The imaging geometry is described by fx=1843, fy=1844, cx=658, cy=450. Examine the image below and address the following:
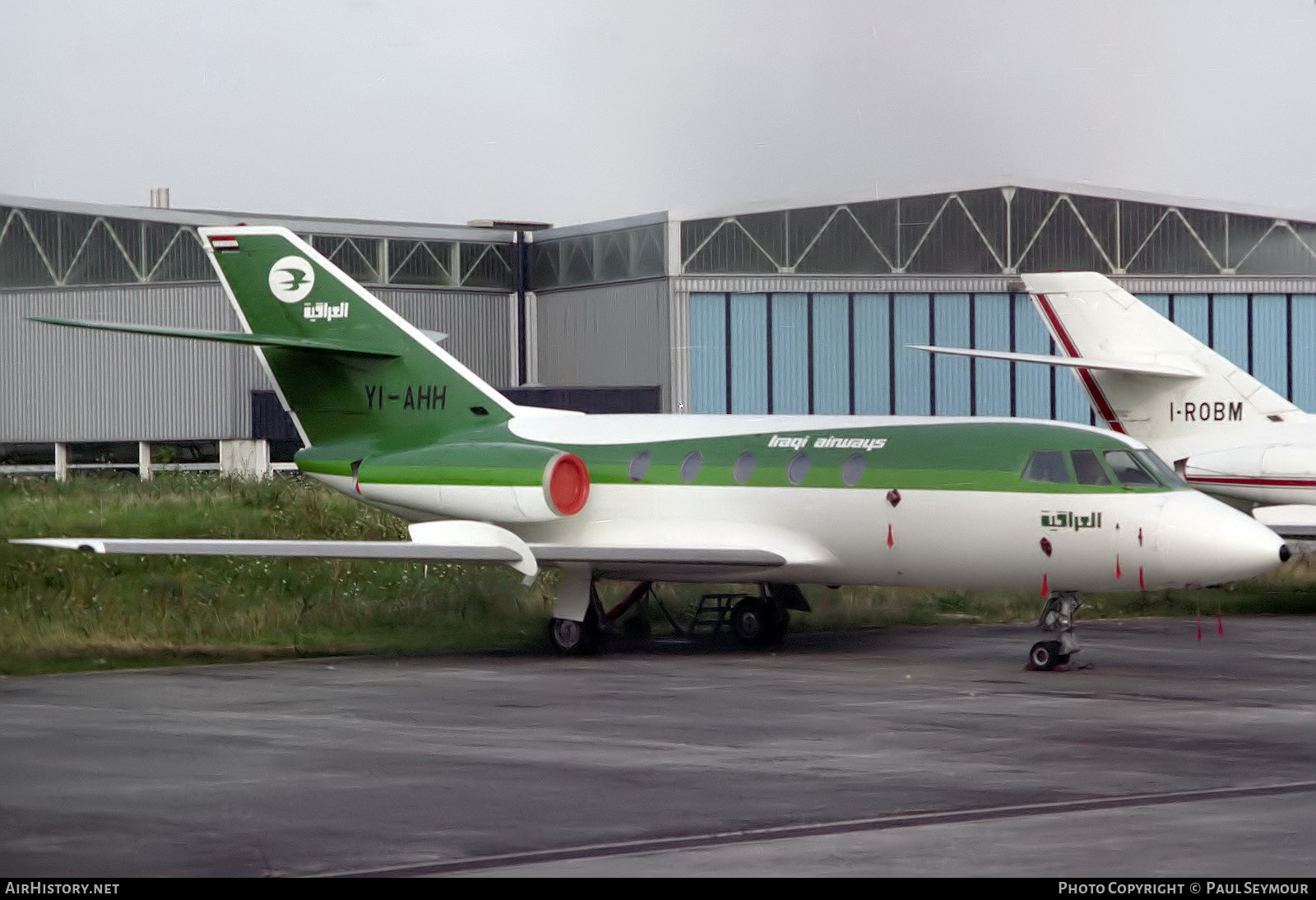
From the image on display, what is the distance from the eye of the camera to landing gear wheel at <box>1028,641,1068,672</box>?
1708 centimetres

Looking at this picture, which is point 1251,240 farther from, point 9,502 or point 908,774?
point 908,774

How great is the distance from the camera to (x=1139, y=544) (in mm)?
16938

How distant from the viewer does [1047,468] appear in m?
17.8

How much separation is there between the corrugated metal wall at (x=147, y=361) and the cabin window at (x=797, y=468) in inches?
986

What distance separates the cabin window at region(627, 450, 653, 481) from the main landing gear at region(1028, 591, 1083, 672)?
4.74 metres

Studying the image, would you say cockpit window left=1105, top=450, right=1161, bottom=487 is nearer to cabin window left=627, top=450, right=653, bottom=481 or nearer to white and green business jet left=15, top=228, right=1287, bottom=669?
white and green business jet left=15, top=228, right=1287, bottom=669

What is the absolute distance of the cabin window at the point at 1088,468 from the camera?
17438 millimetres

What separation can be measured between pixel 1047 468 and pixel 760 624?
4104mm

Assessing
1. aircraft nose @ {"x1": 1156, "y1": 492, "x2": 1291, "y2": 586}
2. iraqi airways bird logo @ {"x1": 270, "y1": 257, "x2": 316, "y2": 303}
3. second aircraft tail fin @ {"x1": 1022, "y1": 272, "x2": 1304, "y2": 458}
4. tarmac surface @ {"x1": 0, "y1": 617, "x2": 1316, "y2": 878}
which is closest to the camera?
tarmac surface @ {"x1": 0, "y1": 617, "x2": 1316, "y2": 878}

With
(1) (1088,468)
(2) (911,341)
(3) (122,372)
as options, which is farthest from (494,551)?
(3) (122,372)

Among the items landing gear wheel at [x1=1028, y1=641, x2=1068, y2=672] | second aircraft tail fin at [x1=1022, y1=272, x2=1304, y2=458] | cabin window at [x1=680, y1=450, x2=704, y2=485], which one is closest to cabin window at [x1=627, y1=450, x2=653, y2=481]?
cabin window at [x1=680, y1=450, x2=704, y2=485]

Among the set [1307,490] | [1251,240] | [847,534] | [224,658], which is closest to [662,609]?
[847,534]

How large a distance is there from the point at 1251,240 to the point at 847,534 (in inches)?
972

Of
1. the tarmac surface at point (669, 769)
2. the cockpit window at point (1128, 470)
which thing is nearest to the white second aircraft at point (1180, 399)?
the cockpit window at point (1128, 470)
